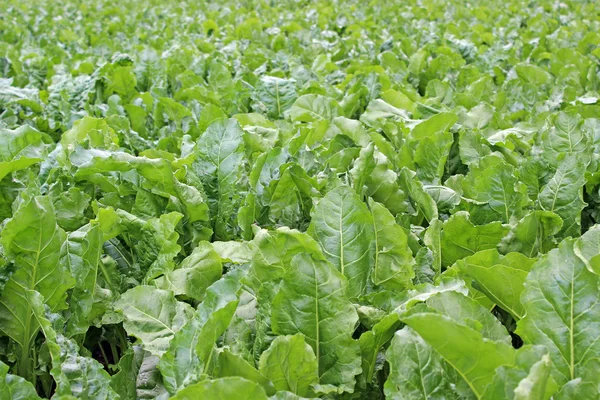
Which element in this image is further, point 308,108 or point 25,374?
point 308,108

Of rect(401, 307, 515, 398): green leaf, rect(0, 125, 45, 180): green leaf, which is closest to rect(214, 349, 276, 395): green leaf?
rect(401, 307, 515, 398): green leaf

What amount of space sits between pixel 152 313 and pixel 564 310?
1.02m

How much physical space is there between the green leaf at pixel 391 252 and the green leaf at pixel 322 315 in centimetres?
31

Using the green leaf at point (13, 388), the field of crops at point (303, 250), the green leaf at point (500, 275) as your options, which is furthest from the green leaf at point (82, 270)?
the green leaf at point (500, 275)

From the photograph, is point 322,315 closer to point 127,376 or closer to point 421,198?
point 127,376

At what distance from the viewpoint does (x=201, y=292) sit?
1.84 m

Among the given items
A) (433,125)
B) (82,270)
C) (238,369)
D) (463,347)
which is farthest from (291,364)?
(433,125)

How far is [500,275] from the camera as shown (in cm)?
153

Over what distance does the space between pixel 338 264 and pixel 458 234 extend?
0.42 m

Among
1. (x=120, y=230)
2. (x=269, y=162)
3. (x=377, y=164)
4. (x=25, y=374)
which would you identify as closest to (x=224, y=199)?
(x=269, y=162)

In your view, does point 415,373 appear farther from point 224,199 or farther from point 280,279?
point 224,199

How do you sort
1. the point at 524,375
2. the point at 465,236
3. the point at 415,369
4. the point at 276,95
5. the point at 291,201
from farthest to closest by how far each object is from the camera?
the point at 276,95 < the point at 291,201 < the point at 465,236 < the point at 415,369 < the point at 524,375

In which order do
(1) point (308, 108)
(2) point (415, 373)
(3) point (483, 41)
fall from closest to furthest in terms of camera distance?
(2) point (415, 373)
(1) point (308, 108)
(3) point (483, 41)

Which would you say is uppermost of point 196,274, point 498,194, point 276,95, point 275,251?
point 275,251
